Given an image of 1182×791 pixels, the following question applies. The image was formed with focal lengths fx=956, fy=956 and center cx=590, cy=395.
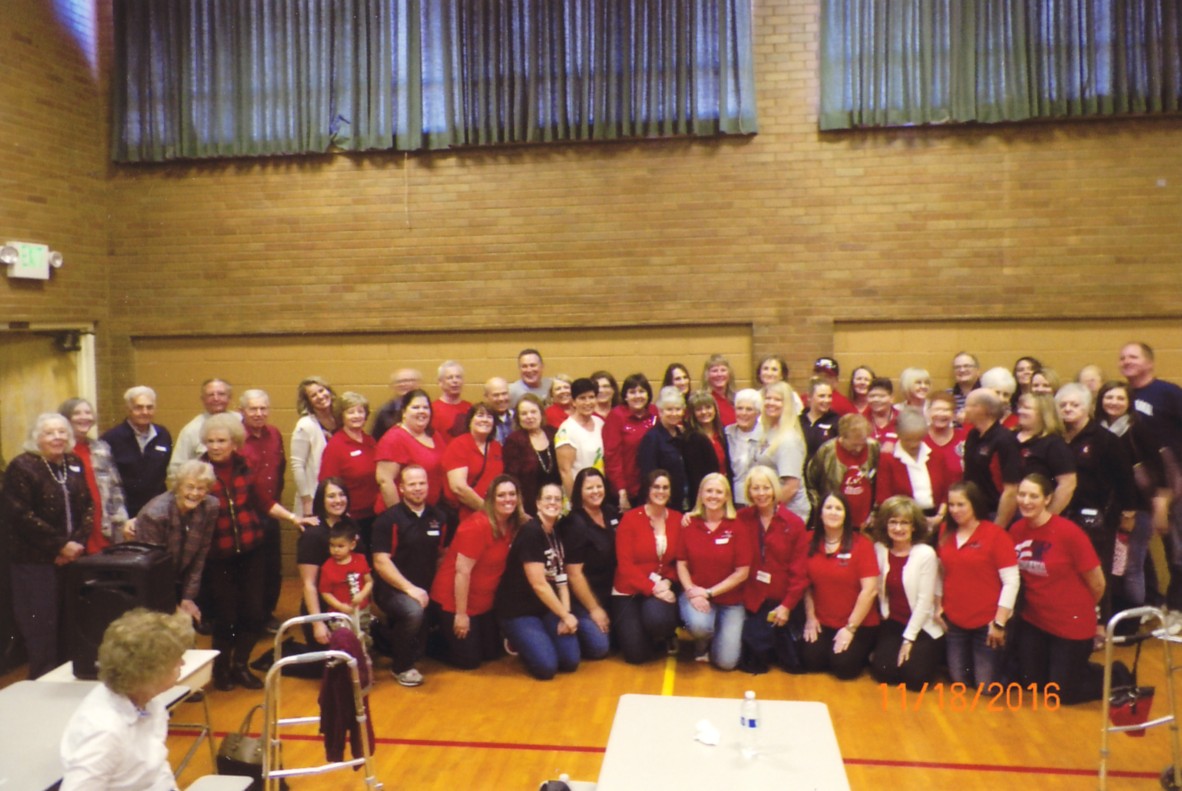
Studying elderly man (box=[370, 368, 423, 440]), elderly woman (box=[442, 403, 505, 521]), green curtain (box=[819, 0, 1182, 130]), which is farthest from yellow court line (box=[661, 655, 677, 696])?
green curtain (box=[819, 0, 1182, 130])

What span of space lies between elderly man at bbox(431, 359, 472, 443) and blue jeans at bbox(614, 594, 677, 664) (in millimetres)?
2009

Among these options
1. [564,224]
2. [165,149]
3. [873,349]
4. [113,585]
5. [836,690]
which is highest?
[165,149]

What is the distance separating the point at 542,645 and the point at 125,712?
335 centimetres

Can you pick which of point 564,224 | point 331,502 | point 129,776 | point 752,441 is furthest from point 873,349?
point 129,776

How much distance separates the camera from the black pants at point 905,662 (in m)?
5.97

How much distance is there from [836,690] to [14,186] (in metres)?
7.49

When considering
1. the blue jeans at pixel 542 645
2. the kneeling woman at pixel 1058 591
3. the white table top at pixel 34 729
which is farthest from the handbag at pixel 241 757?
the kneeling woman at pixel 1058 591

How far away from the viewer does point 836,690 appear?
6.05 metres

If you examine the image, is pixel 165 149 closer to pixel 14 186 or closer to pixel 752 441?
pixel 14 186

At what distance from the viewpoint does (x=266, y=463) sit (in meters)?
7.34

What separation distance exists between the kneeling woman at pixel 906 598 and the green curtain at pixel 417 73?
405cm

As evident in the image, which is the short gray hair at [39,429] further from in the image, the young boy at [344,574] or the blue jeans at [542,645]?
the blue jeans at [542,645]

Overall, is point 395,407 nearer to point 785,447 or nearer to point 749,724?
point 785,447

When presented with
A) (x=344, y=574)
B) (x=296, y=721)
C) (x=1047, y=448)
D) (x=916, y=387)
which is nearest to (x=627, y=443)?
(x=344, y=574)
